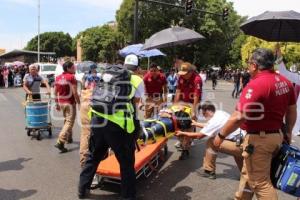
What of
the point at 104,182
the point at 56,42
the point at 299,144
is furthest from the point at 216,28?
the point at 56,42

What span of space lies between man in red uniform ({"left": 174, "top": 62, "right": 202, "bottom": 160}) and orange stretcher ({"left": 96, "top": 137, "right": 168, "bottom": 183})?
1.21m

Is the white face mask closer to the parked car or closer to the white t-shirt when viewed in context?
the white t-shirt

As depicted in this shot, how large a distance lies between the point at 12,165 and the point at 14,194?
157 cm

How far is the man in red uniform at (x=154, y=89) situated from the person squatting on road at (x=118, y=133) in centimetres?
410

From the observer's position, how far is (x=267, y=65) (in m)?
4.06

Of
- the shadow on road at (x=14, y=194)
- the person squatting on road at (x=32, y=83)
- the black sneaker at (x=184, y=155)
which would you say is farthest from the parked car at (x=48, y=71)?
the shadow on road at (x=14, y=194)

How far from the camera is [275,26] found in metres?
7.22

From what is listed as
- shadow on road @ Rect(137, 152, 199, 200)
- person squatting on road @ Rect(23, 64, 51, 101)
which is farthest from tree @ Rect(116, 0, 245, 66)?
shadow on road @ Rect(137, 152, 199, 200)

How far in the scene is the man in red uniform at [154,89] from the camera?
9297 mm

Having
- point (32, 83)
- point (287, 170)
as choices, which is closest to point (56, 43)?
point (32, 83)

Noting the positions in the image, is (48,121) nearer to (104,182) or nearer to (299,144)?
(104,182)

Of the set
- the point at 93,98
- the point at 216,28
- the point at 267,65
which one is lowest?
the point at 93,98

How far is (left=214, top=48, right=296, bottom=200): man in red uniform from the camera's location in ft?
12.9

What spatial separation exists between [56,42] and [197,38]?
10082cm
